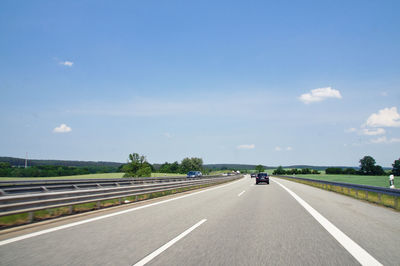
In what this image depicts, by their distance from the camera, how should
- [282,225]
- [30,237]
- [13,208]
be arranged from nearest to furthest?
[30,237]
[13,208]
[282,225]

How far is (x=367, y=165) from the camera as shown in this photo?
98.8 metres

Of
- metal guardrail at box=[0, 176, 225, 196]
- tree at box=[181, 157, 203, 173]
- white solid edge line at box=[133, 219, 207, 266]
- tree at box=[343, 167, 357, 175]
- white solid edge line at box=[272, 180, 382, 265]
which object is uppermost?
tree at box=[181, 157, 203, 173]

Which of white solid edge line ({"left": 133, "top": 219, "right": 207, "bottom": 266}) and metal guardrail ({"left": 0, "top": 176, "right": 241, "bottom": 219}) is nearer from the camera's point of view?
white solid edge line ({"left": 133, "top": 219, "right": 207, "bottom": 266})

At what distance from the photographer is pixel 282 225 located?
24.5ft

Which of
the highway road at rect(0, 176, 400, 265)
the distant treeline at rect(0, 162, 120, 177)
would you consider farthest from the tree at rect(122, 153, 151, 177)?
the highway road at rect(0, 176, 400, 265)

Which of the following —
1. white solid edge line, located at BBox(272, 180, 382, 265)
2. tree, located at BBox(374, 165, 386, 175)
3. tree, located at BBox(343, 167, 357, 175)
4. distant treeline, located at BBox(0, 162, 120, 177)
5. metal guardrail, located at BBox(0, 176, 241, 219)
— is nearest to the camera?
white solid edge line, located at BBox(272, 180, 382, 265)

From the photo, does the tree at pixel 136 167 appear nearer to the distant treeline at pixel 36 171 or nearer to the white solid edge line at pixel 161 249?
the distant treeline at pixel 36 171

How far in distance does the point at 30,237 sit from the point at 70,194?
2989 mm

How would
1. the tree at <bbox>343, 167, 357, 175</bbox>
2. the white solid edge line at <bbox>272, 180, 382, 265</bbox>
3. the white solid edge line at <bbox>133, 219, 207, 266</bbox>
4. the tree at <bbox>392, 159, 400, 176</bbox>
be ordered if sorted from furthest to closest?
the tree at <bbox>343, 167, 357, 175</bbox>, the tree at <bbox>392, 159, 400, 176</bbox>, the white solid edge line at <bbox>272, 180, 382, 265</bbox>, the white solid edge line at <bbox>133, 219, 207, 266</bbox>

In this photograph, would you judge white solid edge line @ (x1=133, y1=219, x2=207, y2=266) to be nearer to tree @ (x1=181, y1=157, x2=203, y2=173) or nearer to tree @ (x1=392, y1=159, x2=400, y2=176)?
tree @ (x1=392, y1=159, x2=400, y2=176)

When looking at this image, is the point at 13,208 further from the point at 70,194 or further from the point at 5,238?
the point at 70,194

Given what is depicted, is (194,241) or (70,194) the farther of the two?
(70,194)

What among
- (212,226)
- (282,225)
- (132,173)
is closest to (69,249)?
(212,226)

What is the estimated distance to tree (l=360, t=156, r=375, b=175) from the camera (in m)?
97.7
